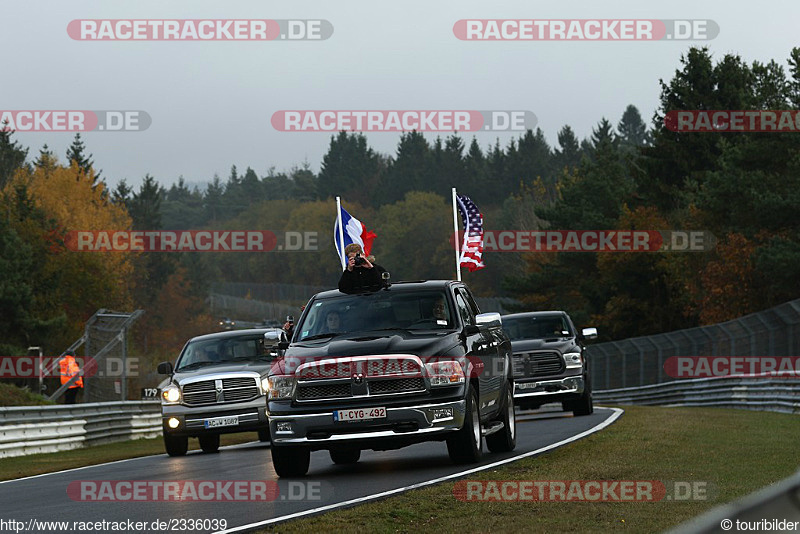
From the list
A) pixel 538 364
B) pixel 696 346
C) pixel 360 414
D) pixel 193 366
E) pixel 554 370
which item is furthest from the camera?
pixel 696 346

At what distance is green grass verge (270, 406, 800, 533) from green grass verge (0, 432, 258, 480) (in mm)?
7489

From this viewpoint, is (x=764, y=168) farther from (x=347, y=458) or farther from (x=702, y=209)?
(x=347, y=458)

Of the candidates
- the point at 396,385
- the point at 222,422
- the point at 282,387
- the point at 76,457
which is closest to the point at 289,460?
the point at 282,387

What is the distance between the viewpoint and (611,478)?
11.7m

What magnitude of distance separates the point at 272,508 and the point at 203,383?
11169mm

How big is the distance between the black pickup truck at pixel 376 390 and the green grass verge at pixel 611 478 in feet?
2.46

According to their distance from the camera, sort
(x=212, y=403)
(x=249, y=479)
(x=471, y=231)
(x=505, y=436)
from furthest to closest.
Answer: (x=471, y=231), (x=212, y=403), (x=505, y=436), (x=249, y=479)

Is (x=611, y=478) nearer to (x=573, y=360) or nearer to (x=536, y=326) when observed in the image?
(x=573, y=360)

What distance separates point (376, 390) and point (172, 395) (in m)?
9.06

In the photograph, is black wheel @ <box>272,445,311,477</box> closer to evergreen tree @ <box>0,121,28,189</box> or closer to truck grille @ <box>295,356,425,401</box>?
truck grille @ <box>295,356,425,401</box>

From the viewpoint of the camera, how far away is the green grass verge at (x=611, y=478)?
9055 mm

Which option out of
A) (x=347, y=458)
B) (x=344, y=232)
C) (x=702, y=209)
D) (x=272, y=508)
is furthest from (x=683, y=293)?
(x=272, y=508)

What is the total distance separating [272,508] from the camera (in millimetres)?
10703

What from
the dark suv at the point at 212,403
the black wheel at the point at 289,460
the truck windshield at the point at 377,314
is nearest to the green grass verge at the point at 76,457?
the dark suv at the point at 212,403
